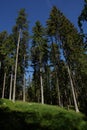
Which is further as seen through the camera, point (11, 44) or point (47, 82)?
point (47, 82)

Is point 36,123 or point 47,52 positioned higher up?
point 47,52

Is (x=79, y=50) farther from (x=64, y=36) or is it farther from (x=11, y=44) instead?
(x=11, y=44)

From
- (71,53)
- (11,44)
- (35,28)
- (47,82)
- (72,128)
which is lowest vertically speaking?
(72,128)

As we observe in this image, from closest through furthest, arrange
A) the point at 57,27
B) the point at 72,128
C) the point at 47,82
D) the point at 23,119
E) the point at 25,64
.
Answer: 1. the point at 72,128
2. the point at 23,119
3. the point at 57,27
4. the point at 25,64
5. the point at 47,82

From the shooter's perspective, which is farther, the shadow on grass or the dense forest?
the dense forest

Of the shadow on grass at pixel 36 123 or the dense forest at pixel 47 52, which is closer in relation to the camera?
the shadow on grass at pixel 36 123

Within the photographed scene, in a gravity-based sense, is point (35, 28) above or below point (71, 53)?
above

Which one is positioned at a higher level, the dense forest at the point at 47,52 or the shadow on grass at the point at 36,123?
the dense forest at the point at 47,52

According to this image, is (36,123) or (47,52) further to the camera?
(47,52)

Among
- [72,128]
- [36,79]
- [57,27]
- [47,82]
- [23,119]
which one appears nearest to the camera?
[72,128]

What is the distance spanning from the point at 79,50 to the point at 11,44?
1339cm

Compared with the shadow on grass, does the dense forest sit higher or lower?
higher

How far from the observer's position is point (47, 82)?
53625mm

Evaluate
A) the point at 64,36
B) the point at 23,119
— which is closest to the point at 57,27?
the point at 64,36
